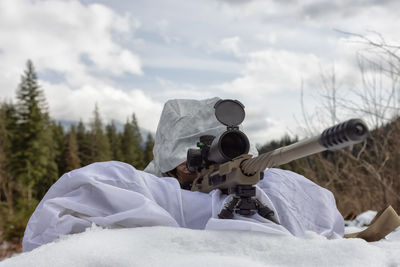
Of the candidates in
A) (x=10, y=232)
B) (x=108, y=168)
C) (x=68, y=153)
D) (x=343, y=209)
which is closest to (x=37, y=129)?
(x=68, y=153)

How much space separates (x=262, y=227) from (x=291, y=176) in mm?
702

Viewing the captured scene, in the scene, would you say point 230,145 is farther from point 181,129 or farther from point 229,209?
point 181,129

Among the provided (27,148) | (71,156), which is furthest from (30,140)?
(71,156)

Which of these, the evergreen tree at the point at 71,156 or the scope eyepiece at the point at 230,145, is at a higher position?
the scope eyepiece at the point at 230,145

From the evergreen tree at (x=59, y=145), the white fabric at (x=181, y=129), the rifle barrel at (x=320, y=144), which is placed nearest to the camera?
the rifle barrel at (x=320, y=144)

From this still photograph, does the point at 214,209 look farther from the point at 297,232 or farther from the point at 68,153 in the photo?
the point at 68,153

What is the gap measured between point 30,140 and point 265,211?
1600 inches

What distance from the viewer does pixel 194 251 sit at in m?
1.63

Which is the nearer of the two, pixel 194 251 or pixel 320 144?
pixel 320 144

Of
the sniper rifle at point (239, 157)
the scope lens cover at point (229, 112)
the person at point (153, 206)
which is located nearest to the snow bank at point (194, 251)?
the person at point (153, 206)

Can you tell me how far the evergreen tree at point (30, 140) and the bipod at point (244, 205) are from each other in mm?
38967

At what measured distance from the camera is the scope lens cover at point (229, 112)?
221 cm

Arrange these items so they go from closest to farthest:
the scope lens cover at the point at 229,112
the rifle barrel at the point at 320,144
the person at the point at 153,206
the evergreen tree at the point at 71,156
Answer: the rifle barrel at the point at 320,144
the person at the point at 153,206
the scope lens cover at the point at 229,112
the evergreen tree at the point at 71,156

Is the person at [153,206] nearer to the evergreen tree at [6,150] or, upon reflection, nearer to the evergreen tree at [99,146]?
the evergreen tree at [6,150]
